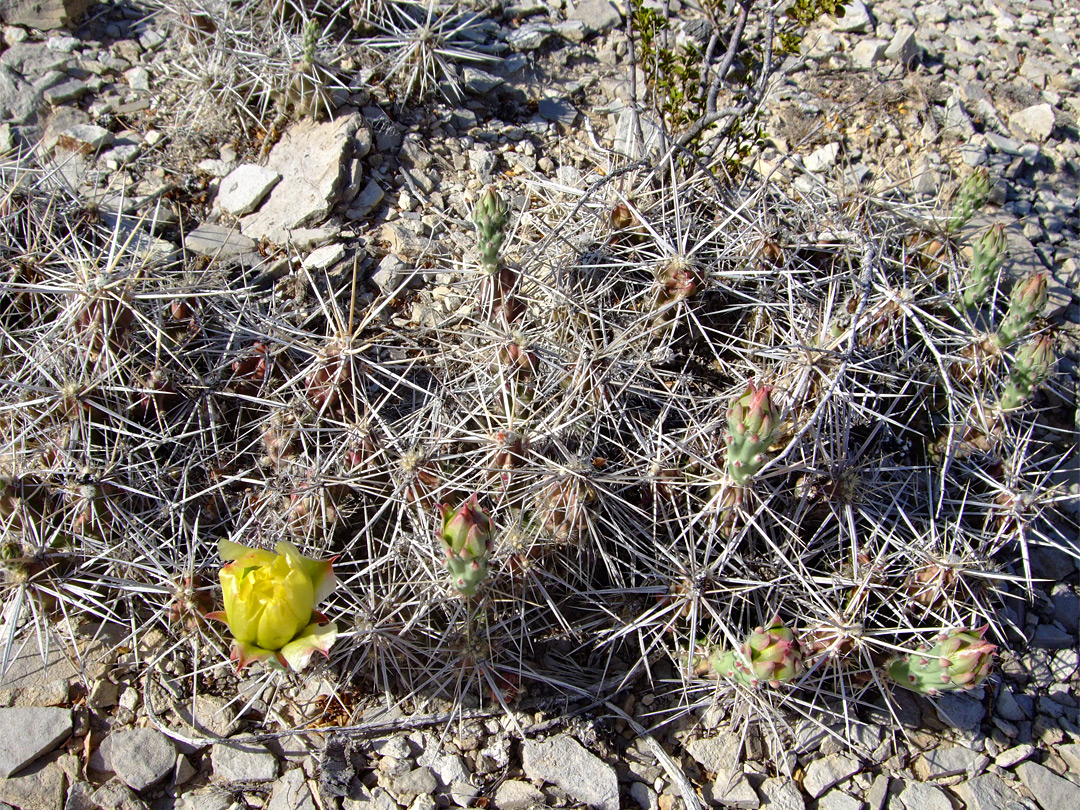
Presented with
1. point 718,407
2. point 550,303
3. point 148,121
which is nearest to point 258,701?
point 550,303

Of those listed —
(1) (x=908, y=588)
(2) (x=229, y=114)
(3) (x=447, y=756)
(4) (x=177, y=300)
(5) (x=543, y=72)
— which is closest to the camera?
(3) (x=447, y=756)

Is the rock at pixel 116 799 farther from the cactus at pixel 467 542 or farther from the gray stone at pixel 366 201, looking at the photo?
the gray stone at pixel 366 201

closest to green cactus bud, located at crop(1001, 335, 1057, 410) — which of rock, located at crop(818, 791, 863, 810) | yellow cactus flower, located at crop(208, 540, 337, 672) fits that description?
rock, located at crop(818, 791, 863, 810)

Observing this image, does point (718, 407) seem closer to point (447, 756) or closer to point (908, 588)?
point (908, 588)

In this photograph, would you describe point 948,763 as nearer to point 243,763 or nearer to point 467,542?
point 467,542

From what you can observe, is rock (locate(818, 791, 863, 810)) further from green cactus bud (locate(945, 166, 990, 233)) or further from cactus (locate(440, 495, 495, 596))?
green cactus bud (locate(945, 166, 990, 233))

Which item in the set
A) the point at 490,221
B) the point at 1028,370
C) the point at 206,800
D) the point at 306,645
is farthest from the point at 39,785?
the point at 1028,370

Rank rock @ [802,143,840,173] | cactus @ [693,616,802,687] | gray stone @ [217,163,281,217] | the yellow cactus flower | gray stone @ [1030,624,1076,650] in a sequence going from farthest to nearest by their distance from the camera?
rock @ [802,143,840,173], gray stone @ [217,163,281,217], gray stone @ [1030,624,1076,650], cactus @ [693,616,802,687], the yellow cactus flower
